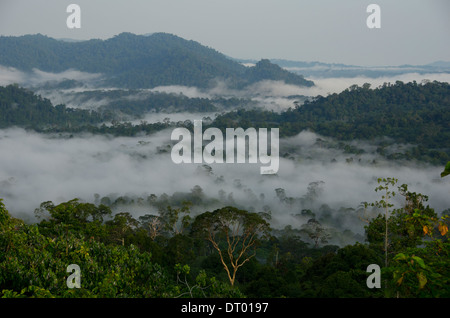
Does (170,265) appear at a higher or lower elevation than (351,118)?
lower

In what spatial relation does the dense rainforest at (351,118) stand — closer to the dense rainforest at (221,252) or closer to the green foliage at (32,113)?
the green foliage at (32,113)

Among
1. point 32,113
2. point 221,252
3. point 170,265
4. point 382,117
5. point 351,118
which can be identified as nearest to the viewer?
point 170,265

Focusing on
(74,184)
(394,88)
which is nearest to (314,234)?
(74,184)

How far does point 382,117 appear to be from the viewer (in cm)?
9488

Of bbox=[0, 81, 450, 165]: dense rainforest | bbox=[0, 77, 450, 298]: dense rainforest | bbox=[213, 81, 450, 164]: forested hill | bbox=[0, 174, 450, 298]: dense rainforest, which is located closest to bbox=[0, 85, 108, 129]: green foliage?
bbox=[0, 81, 450, 165]: dense rainforest

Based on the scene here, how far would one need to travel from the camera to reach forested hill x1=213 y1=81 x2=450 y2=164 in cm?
8075

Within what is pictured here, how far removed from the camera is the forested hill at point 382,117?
3179 inches

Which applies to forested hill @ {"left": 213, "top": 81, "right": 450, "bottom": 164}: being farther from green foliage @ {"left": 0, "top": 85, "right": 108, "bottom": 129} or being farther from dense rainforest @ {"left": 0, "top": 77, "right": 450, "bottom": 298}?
green foliage @ {"left": 0, "top": 85, "right": 108, "bottom": 129}

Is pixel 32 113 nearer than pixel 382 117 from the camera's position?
No

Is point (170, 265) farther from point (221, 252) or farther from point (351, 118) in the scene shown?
point (351, 118)

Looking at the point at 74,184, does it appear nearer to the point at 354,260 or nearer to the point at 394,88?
the point at 354,260

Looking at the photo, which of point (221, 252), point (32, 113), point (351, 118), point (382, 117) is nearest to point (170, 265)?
point (221, 252)
